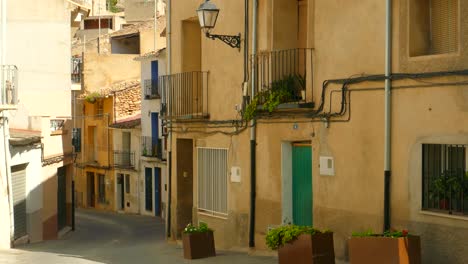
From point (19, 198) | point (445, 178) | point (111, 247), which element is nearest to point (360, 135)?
point (445, 178)

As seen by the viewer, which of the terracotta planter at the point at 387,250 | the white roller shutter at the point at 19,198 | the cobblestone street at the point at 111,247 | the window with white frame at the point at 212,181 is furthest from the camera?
the white roller shutter at the point at 19,198

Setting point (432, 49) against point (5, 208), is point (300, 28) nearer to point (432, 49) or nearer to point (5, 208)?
point (432, 49)

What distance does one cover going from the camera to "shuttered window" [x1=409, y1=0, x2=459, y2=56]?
12.4 m

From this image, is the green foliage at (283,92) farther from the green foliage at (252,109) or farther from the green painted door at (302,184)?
the green painted door at (302,184)

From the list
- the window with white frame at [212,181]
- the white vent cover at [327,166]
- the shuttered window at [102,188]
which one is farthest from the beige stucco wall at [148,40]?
the white vent cover at [327,166]

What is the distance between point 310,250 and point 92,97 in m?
36.9

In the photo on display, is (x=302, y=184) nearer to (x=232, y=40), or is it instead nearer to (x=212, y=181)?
(x=232, y=40)

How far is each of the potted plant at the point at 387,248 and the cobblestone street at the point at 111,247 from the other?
11.5 ft

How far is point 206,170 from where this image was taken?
19.6 m

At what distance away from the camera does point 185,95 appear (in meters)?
20.6

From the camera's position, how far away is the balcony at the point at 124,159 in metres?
45.0

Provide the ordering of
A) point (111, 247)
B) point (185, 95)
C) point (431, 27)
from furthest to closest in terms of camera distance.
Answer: point (111, 247) < point (185, 95) < point (431, 27)

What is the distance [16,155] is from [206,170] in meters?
7.24

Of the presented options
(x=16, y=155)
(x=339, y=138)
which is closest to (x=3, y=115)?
(x=16, y=155)
